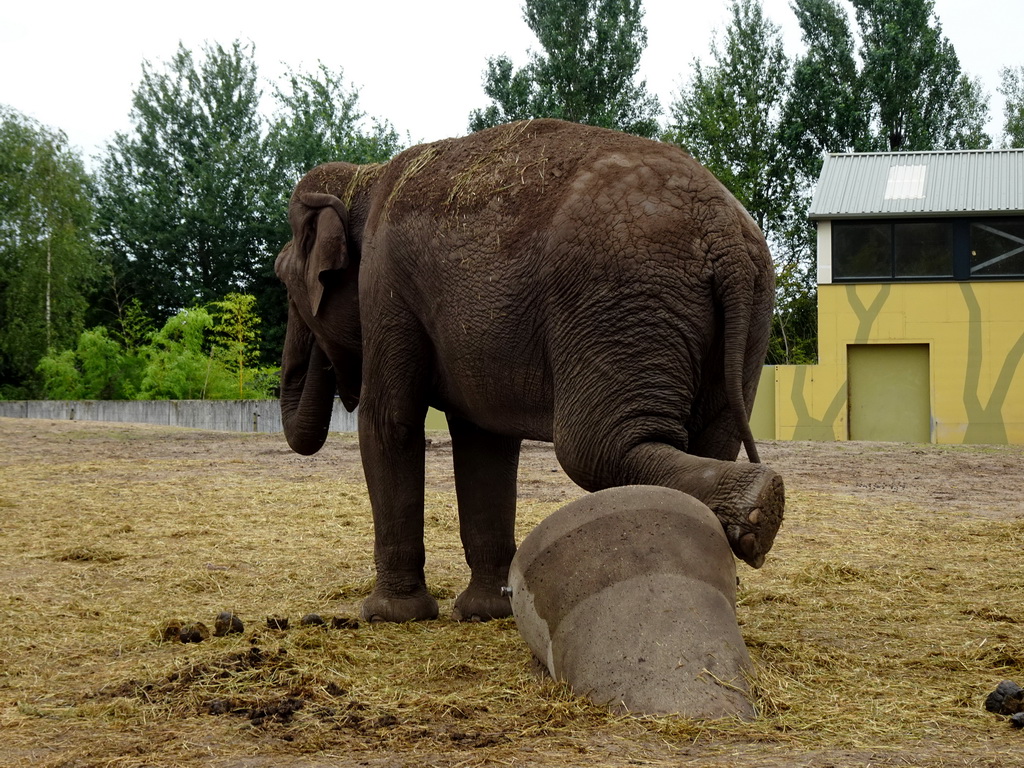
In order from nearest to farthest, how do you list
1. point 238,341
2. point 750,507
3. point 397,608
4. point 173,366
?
point 750,507 → point 397,608 → point 173,366 → point 238,341

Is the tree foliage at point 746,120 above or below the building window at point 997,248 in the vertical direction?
above

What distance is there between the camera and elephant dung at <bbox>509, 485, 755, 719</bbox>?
3881mm

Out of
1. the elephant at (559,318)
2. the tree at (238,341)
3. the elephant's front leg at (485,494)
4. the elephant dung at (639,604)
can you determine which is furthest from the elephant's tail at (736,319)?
the tree at (238,341)

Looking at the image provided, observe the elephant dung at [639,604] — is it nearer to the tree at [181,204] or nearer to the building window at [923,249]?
the building window at [923,249]

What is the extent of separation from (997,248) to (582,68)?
19.5m

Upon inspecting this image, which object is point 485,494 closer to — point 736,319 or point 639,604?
point 736,319

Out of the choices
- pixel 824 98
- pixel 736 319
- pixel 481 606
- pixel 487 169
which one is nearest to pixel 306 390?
pixel 481 606

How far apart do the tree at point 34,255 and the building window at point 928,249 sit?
2428 cm

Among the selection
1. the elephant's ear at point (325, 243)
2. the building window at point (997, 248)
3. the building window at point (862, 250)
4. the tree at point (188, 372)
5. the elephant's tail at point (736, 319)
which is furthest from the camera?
the tree at point (188, 372)

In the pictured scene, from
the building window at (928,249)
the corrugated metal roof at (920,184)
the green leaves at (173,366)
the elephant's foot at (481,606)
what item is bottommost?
the elephant's foot at (481,606)

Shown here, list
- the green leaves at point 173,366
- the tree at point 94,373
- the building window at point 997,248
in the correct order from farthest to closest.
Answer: the tree at point 94,373 → the green leaves at point 173,366 → the building window at point 997,248

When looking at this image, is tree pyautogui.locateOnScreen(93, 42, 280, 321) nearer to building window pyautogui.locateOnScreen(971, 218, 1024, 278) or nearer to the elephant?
building window pyautogui.locateOnScreen(971, 218, 1024, 278)

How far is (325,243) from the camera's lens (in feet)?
20.6

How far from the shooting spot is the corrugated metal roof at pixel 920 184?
2541 centimetres
